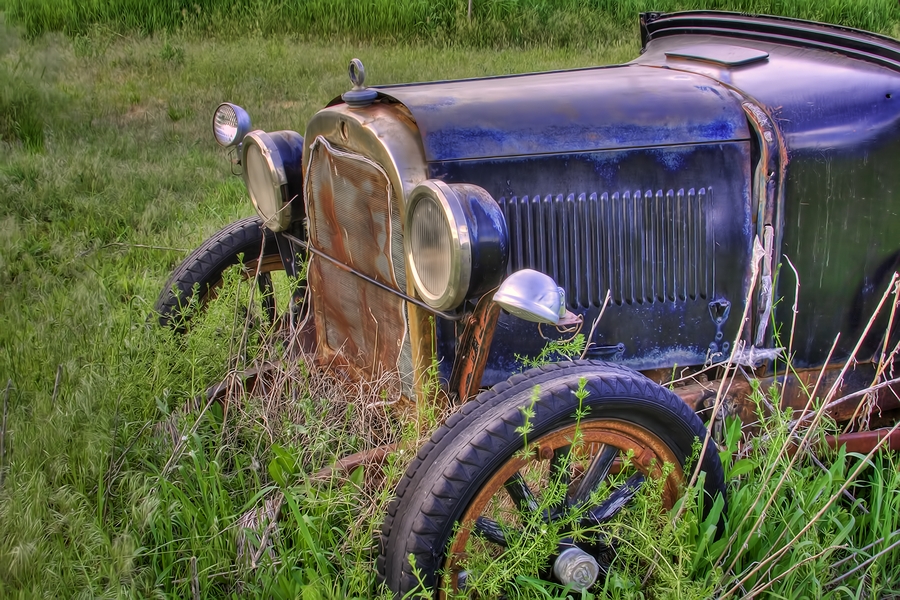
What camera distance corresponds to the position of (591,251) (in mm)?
2176

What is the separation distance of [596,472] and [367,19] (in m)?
8.36

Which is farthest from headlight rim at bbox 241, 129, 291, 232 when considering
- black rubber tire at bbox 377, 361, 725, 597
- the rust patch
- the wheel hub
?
the wheel hub

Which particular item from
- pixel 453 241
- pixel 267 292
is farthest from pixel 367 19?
pixel 453 241

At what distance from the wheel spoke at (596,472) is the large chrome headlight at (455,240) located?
47 cm

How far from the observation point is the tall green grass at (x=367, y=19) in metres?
9.22

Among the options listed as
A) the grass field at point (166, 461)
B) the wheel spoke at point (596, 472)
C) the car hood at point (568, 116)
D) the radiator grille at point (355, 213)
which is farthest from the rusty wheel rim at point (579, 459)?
the car hood at point (568, 116)

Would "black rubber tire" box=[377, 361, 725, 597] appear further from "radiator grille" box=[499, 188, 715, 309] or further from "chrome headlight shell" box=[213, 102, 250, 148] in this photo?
"chrome headlight shell" box=[213, 102, 250, 148]

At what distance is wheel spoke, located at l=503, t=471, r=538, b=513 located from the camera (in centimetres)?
182

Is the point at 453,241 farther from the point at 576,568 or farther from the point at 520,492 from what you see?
the point at 576,568

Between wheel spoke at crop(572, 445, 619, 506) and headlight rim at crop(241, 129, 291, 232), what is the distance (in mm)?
1234

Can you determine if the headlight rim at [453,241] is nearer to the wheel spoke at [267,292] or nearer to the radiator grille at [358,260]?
the radiator grille at [358,260]

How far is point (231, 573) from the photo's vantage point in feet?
6.24

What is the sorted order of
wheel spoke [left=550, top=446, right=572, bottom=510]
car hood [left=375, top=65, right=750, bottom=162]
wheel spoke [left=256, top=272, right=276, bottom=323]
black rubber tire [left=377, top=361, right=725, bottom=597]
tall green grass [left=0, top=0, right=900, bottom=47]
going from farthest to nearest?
1. tall green grass [left=0, top=0, right=900, bottom=47]
2. wheel spoke [left=256, top=272, right=276, bottom=323]
3. car hood [left=375, top=65, right=750, bottom=162]
4. wheel spoke [left=550, top=446, right=572, bottom=510]
5. black rubber tire [left=377, top=361, right=725, bottom=597]

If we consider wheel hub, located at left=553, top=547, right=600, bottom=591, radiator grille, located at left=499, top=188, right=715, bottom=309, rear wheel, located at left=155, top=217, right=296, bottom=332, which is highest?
radiator grille, located at left=499, top=188, right=715, bottom=309
